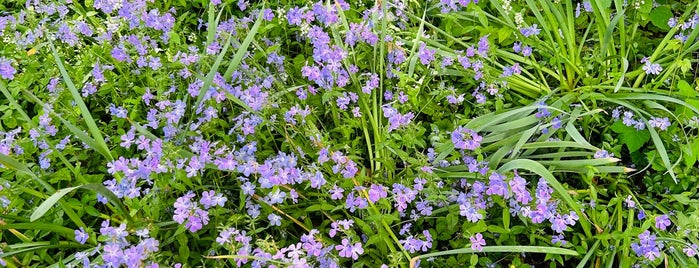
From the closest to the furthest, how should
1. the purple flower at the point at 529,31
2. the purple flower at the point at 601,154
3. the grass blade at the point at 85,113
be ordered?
the grass blade at the point at 85,113 → the purple flower at the point at 601,154 → the purple flower at the point at 529,31

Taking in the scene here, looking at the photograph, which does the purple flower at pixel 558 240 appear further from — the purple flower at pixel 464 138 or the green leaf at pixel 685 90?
the green leaf at pixel 685 90

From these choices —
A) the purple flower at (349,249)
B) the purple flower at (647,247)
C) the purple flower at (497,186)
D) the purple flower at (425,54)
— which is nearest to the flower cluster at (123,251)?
the purple flower at (349,249)

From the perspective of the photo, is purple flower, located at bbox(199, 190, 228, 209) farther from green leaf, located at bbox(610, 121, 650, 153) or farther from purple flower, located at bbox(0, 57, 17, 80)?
green leaf, located at bbox(610, 121, 650, 153)

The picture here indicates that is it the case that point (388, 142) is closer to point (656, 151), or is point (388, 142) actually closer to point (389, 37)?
point (389, 37)

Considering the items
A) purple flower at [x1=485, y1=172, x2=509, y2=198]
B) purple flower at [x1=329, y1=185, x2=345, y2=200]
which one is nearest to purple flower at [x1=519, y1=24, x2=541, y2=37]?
purple flower at [x1=485, y1=172, x2=509, y2=198]

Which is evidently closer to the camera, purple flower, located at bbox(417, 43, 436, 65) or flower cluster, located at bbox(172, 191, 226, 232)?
flower cluster, located at bbox(172, 191, 226, 232)

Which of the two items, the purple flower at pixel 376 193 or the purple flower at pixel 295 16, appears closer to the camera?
the purple flower at pixel 376 193

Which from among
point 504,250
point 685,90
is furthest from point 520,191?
point 685,90
